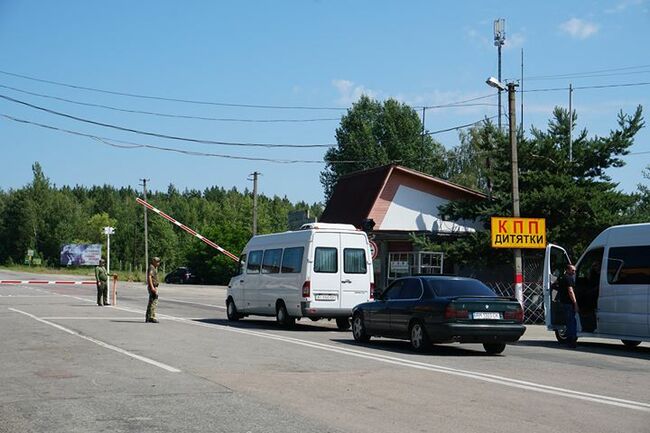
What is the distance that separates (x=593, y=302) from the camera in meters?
17.9

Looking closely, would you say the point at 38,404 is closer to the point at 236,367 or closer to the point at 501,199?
the point at 236,367

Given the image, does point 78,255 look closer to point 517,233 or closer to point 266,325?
point 266,325

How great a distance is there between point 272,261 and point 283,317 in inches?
68.4

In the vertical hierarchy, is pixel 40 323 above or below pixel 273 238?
below

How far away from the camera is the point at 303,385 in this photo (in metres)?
10.3

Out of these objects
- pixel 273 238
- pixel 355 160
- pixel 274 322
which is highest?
pixel 355 160

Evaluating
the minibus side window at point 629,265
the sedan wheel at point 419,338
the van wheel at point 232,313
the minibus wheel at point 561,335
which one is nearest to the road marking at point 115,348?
the sedan wheel at point 419,338

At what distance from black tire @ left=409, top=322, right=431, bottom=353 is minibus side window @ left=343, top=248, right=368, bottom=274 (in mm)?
5615

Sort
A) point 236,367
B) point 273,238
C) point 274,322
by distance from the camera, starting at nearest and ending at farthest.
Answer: point 236,367 → point 273,238 → point 274,322

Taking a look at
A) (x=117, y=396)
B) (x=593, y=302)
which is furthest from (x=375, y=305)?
(x=117, y=396)

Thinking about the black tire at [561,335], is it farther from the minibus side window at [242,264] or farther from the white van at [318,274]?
the minibus side window at [242,264]

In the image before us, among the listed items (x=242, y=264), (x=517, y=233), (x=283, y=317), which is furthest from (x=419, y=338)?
(x=517, y=233)

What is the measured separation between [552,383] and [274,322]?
14294 millimetres

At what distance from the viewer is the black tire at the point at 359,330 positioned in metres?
17.0
